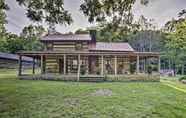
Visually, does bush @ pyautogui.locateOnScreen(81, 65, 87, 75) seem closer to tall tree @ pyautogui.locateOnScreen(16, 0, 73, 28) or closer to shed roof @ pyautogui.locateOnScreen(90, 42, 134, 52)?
shed roof @ pyautogui.locateOnScreen(90, 42, 134, 52)

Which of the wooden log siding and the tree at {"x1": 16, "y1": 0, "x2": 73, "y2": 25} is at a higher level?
the tree at {"x1": 16, "y1": 0, "x2": 73, "y2": 25}

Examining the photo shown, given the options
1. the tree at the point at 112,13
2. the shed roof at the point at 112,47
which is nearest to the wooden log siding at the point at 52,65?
the shed roof at the point at 112,47

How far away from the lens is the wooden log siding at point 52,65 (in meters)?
26.9

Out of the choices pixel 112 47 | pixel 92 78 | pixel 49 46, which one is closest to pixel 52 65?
pixel 49 46

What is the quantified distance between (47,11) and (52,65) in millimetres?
18911

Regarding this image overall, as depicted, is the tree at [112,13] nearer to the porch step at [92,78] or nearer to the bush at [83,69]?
the porch step at [92,78]

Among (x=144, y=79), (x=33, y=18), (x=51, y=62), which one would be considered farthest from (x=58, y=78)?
(x=33, y=18)

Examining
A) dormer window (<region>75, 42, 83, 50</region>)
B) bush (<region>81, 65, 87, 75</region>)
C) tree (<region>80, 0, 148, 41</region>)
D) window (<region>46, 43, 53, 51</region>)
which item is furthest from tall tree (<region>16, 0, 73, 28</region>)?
window (<region>46, 43, 53, 51</region>)

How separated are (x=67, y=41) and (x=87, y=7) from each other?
20.1 metres

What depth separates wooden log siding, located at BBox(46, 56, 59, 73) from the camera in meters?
26.9

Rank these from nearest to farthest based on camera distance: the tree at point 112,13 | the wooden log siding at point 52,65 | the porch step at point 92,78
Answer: the tree at point 112,13, the porch step at point 92,78, the wooden log siding at point 52,65

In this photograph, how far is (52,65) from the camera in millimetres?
26984

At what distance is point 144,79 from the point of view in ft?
72.1

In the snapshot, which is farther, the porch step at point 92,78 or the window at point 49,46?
the window at point 49,46
